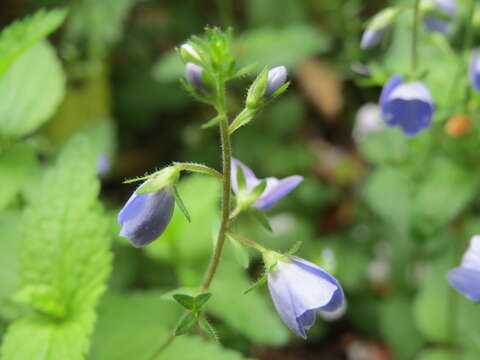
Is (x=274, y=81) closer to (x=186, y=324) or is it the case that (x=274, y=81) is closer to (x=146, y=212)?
(x=146, y=212)

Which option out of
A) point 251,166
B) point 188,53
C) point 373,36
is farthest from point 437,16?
point 251,166

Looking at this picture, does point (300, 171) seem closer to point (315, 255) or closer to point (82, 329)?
point (315, 255)

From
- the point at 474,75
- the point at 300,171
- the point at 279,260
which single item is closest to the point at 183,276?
the point at 279,260

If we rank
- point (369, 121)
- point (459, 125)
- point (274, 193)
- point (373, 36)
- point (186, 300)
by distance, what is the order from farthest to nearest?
1. point (369, 121)
2. point (459, 125)
3. point (373, 36)
4. point (274, 193)
5. point (186, 300)

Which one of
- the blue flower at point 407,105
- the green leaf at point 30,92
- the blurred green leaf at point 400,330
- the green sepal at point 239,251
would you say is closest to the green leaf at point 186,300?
the green sepal at point 239,251

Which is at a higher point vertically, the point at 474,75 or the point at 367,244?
the point at 474,75
